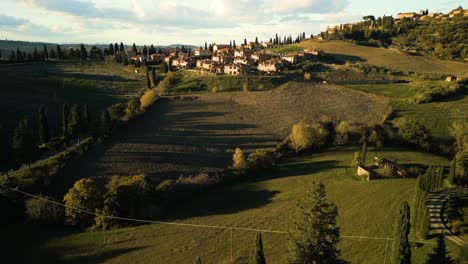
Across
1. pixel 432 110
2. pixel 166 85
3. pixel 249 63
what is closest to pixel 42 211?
pixel 166 85

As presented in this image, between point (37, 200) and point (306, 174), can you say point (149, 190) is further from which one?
point (306, 174)

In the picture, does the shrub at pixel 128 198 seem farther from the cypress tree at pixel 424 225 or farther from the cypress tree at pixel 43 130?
the cypress tree at pixel 43 130

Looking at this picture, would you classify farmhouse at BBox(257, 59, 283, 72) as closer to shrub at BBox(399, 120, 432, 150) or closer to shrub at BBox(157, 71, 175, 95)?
shrub at BBox(157, 71, 175, 95)

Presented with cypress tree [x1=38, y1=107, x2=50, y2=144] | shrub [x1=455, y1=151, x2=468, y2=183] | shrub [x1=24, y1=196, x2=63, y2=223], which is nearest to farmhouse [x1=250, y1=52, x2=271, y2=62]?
cypress tree [x1=38, y1=107, x2=50, y2=144]

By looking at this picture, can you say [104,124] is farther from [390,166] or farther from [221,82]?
[390,166]

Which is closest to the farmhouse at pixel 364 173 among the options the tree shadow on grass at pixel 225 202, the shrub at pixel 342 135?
the tree shadow on grass at pixel 225 202

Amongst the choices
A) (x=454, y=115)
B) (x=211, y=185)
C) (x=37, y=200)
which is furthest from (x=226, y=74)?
(x=37, y=200)
